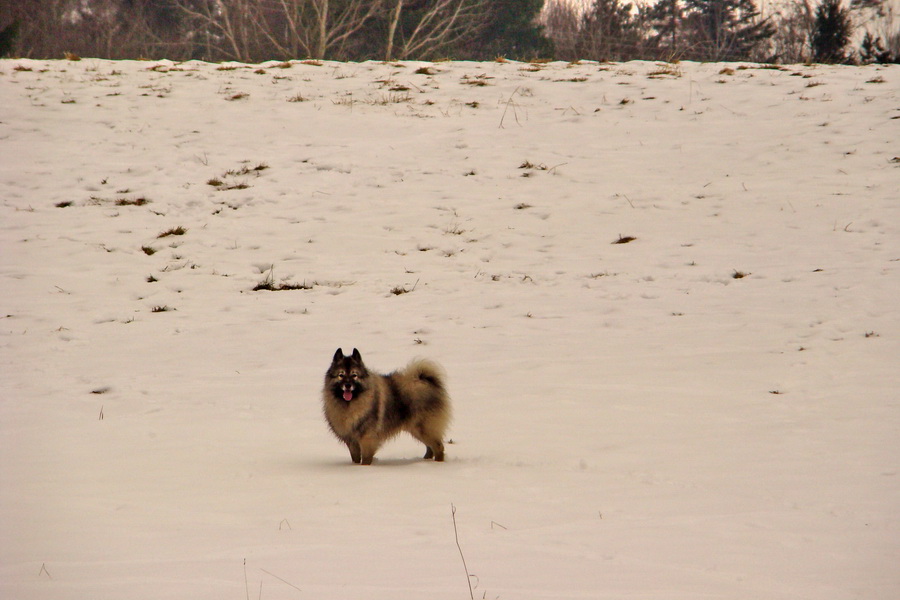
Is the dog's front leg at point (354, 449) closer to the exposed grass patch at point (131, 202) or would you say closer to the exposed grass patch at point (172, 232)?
the exposed grass patch at point (172, 232)

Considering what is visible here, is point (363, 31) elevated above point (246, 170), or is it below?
above

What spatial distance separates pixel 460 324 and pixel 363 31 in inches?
1230

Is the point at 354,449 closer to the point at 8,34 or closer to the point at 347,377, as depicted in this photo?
the point at 347,377

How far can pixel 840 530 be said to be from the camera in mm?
4133

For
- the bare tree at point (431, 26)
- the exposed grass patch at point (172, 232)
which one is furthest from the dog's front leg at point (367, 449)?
the bare tree at point (431, 26)

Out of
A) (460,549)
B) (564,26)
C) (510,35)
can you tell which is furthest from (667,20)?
(460,549)

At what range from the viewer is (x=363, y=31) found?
1473 inches

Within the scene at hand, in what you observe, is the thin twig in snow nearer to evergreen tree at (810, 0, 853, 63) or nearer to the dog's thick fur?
the dog's thick fur

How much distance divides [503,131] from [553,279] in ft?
20.5

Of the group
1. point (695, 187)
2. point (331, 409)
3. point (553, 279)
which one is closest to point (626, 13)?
point (695, 187)

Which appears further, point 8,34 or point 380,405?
point 8,34

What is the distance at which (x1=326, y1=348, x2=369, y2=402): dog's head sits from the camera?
5746 mm

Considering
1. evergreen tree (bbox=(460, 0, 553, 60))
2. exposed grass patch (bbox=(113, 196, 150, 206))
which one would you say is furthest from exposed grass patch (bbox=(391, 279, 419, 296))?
evergreen tree (bbox=(460, 0, 553, 60))

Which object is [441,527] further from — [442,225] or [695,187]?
[695,187]
